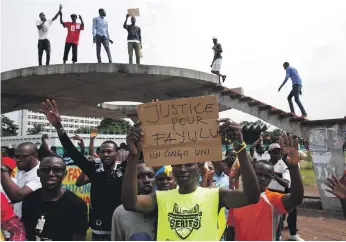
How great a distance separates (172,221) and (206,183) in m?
2.11

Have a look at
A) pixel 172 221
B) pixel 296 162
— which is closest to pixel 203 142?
pixel 172 221

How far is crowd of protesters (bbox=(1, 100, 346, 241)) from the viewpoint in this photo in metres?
2.53

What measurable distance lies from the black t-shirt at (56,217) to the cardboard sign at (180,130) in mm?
851

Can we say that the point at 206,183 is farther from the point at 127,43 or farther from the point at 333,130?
the point at 127,43

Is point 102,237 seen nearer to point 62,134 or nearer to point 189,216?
point 62,134

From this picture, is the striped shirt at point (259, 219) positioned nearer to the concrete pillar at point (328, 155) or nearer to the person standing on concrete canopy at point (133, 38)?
the concrete pillar at point (328, 155)

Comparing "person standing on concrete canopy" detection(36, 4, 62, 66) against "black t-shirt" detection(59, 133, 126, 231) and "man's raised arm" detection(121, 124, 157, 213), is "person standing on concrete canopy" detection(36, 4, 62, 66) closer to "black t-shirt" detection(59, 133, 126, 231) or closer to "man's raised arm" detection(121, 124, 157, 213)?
"black t-shirt" detection(59, 133, 126, 231)

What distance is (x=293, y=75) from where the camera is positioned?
445 inches

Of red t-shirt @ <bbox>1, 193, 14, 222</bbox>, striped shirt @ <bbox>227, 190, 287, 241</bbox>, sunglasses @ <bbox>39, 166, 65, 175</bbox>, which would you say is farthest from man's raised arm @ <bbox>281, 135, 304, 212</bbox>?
red t-shirt @ <bbox>1, 193, 14, 222</bbox>

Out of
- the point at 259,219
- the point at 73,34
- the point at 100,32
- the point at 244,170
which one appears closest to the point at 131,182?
the point at 244,170

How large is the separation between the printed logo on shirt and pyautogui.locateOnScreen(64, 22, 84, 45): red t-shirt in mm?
10352

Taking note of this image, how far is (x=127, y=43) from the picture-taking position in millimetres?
12062

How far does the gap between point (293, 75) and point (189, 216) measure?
9.64 m

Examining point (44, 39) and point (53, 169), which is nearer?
point (53, 169)
